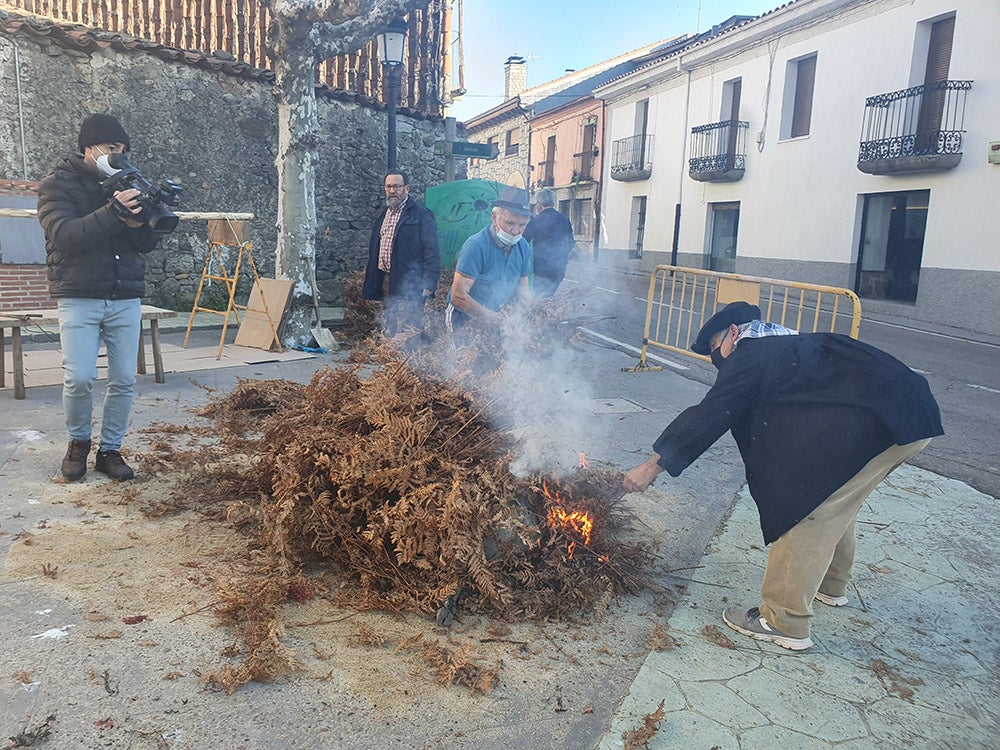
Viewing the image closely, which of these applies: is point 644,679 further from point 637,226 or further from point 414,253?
point 637,226

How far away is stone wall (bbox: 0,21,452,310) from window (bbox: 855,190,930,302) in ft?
36.5

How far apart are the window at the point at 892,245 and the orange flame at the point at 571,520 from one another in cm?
1609

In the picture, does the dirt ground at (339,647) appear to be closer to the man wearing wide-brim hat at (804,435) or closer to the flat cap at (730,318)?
the man wearing wide-brim hat at (804,435)

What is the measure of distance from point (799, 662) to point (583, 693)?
0.93m

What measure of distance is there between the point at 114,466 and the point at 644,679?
3.34 m

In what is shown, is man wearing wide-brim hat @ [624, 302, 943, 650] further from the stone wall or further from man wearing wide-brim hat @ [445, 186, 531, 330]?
the stone wall

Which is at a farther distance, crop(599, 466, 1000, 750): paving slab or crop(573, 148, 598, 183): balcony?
crop(573, 148, 598, 183): balcony

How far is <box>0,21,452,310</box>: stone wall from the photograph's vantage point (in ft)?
29.6

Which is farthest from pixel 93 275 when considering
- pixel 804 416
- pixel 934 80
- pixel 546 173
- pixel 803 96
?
pixel 546 173

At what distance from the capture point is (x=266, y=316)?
8.95m

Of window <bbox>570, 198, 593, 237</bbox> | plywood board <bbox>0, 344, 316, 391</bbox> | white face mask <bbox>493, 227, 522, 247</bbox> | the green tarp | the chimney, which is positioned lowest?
plywood board <bbox>0, 344, 316, 391</bbox>

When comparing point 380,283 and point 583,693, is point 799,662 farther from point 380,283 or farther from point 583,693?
point 380,283

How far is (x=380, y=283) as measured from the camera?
24.9 feet

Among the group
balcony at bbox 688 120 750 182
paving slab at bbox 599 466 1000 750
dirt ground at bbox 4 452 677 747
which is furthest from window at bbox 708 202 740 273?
dirt ground at bbox 4 452 677 747
